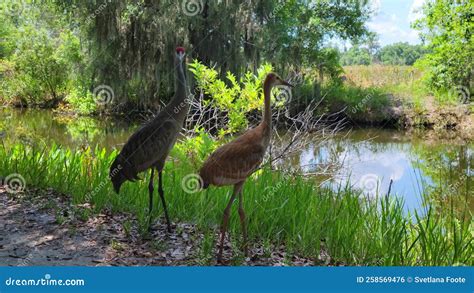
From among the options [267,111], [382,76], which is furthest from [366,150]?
[267,111]

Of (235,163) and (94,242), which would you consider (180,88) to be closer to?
(235,163)

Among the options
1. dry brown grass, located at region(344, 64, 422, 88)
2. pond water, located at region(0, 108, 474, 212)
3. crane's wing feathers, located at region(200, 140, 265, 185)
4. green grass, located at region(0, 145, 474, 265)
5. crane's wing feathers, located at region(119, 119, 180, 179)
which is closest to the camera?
crane's wing feathers, located at region(200, 140, 265, 185)

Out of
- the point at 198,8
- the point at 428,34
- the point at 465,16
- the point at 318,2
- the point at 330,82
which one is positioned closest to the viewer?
the point at 198,8

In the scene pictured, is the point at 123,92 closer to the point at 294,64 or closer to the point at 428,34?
the point at 294,64

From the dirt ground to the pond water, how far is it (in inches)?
232

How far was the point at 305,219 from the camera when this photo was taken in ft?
16.4

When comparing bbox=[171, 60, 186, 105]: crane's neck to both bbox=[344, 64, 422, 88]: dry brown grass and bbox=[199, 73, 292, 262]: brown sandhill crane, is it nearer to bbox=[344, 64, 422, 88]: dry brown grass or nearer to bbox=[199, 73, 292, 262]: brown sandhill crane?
bbox=[199, 73, 292, 262]: brown sandhill crane

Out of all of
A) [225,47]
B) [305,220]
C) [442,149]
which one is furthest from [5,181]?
[442,149]

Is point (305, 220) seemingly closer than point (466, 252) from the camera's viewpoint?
No

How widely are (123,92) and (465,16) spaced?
16314 mm

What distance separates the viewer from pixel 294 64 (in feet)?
80.6

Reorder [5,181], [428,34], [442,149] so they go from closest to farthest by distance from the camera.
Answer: [5,181]
[442,149]
[428,34]

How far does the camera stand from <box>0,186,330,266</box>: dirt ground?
455cm

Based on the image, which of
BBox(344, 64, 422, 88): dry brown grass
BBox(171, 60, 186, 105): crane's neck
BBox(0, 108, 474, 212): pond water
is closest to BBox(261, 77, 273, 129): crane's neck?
BBox(171, 60, 186, 105): crane's neck
